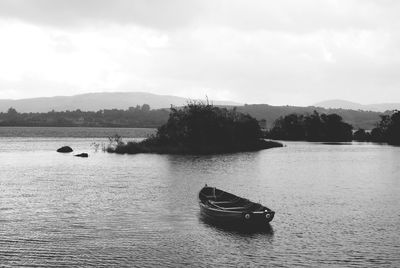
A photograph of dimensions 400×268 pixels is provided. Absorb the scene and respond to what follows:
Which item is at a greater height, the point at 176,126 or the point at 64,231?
the point at 176,126

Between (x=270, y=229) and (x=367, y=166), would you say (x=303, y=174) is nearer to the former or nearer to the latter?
(x=367, y=166)

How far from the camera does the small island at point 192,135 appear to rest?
493ft

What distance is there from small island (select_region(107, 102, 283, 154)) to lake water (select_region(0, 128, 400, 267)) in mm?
51285

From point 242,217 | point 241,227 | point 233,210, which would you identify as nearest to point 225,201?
point 233,210

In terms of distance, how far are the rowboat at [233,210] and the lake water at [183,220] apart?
5.21 feet

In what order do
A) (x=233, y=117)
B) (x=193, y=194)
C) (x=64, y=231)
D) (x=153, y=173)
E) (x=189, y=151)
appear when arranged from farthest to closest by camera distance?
(x=233, y=117), (x=189, y=151), (x=153, y=173), (x=193, y=194), (x=64, y=231)

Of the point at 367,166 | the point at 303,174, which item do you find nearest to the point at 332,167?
the point at 367,166

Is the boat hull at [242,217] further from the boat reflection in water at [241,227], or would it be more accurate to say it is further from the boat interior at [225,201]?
the boat interior at [225,201]

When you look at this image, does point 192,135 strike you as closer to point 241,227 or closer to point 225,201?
point 225,201

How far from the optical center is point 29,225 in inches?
1932

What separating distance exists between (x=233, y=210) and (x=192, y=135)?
108606mm

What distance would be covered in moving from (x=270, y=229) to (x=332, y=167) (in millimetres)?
69010

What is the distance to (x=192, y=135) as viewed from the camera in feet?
517

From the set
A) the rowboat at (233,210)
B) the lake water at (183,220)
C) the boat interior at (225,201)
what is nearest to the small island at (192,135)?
the lake water at (183,220)
